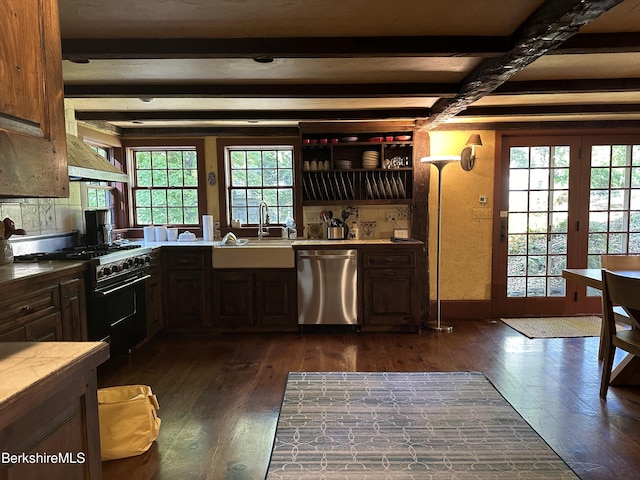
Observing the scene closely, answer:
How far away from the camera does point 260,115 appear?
13.7 ft

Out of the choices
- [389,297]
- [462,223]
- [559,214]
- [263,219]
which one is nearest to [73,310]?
[263,219]

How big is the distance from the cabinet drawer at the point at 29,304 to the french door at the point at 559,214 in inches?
173

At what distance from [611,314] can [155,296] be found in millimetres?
3893

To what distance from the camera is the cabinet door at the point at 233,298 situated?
14.2 ft

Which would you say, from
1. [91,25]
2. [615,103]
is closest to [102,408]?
[91,25]

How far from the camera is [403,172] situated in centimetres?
480

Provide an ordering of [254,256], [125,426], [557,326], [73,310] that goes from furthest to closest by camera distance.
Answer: [557,326]
[254,256]
[73,310]
[125,426]

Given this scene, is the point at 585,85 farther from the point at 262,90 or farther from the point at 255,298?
the point at 255,298

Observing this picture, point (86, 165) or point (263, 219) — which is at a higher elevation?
point (86, 165)

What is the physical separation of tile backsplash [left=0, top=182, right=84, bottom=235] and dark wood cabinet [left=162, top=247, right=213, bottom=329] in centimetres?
89

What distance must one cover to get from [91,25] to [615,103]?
15.0ft

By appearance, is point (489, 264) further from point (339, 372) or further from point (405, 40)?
point (405, 40)

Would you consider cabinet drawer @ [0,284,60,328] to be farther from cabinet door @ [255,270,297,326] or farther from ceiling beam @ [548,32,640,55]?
ceiling beam @ [548,32,640,55]

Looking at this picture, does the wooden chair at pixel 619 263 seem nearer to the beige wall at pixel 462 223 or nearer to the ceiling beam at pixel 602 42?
the beige wall at pixel 462 223
